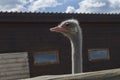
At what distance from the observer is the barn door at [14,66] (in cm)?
1274

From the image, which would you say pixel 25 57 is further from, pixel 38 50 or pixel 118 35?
pixel 118 35

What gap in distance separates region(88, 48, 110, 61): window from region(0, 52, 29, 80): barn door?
108 inches

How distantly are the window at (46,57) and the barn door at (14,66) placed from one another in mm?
474

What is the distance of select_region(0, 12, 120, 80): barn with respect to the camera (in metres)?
12.9

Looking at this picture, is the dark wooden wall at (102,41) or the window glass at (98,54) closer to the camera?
the dark wooden wall at (102,41)

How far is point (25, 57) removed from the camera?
13.3 metres

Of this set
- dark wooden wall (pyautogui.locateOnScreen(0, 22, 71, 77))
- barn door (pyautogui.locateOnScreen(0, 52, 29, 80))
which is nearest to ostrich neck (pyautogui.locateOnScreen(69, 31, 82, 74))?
barn door (pyautogui.locateOnScreen(0, 52, 29, 80))

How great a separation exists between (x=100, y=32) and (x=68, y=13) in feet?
6.90

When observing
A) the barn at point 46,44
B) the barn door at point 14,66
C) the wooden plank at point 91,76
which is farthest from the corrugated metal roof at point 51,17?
the wooden plank at point 91,76

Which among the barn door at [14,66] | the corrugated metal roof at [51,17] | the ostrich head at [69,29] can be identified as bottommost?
the barn door at [14,66]

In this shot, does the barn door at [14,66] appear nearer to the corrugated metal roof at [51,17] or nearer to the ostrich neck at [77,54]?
the corrugated metal roof at [51,17]

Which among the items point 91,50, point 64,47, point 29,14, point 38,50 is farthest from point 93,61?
point 29,14

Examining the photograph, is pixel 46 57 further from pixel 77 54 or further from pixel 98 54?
pixel 77 54

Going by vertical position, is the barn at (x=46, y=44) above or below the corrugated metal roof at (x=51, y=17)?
below
